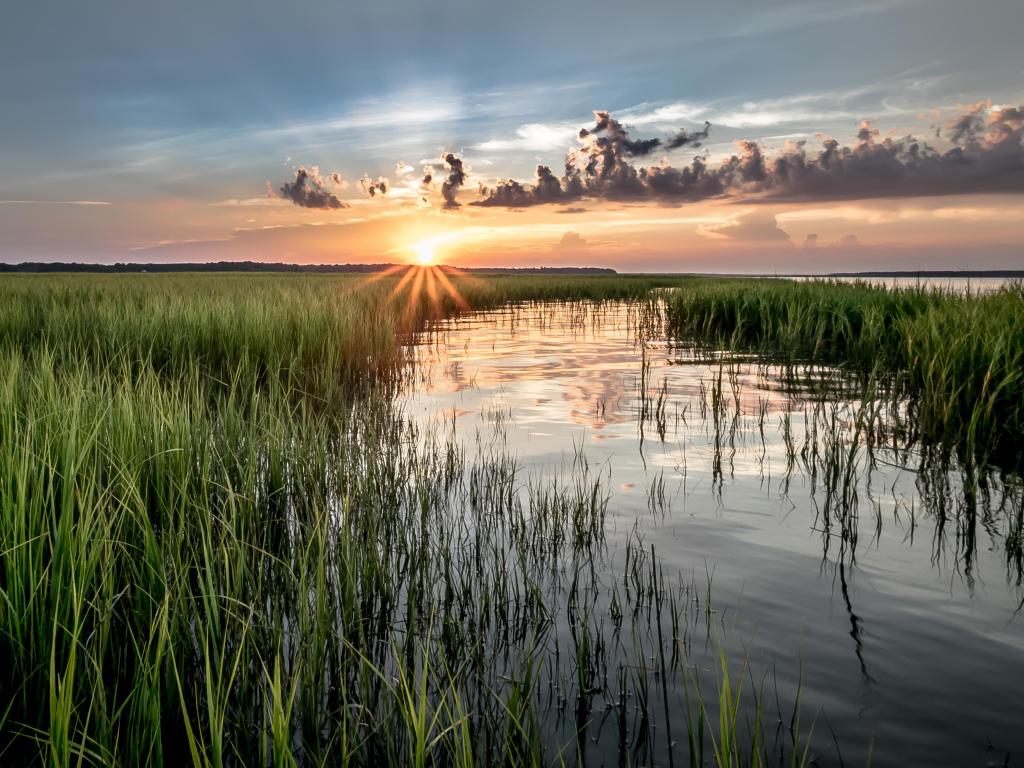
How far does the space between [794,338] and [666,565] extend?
40.9ft

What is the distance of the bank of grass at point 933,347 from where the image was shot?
751 centimetres

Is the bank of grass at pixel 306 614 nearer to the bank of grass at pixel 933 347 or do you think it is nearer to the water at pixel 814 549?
the water at pixel 814 549

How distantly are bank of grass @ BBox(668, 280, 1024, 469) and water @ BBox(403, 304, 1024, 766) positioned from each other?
723 mm

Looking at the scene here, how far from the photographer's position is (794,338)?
15742 millimetres

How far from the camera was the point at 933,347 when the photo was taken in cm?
921

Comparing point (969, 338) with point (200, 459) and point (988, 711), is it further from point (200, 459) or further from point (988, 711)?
point (200, 459)

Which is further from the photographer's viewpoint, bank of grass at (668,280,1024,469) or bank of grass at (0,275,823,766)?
bank of grass at (668,280,1024,469)

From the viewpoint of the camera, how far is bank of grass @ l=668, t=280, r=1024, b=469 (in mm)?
7512

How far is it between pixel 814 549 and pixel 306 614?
3.83 metres

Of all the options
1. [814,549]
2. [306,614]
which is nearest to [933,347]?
[814,549]

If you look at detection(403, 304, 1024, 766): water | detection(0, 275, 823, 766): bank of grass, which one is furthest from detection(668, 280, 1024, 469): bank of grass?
detection(0, 275, 823, 766): bank of grass

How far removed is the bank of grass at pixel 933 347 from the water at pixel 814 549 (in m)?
0.72

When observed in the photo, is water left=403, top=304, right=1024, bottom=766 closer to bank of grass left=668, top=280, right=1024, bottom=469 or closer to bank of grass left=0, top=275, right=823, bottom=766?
bank of grass left=0, top=275, right=823, bottom=766

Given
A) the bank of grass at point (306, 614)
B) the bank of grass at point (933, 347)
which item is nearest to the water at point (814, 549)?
the bank of grass at point (306, 614)
